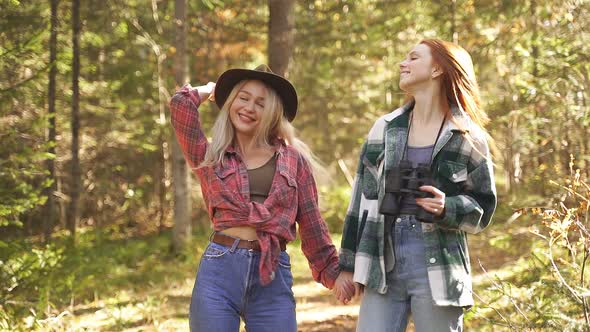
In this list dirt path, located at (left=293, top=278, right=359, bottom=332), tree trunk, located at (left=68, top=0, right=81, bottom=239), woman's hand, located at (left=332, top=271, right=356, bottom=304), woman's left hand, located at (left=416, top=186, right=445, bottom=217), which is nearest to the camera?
woman's left hand, located at (left=416, top=186, right=445, bottom=217)

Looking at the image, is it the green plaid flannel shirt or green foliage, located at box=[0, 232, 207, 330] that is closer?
the green plaid flannel shirt

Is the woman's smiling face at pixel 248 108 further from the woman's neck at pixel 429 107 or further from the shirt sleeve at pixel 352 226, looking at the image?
the woman's neck at pixel 429 107

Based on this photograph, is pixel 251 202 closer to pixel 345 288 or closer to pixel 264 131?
pixel 264 131

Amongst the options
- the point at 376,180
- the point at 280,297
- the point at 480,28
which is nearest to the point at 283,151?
the point at 376,180

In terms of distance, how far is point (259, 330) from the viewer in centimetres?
358

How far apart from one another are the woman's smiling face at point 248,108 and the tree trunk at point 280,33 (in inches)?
229

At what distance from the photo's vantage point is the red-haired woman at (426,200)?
3340 millimetres

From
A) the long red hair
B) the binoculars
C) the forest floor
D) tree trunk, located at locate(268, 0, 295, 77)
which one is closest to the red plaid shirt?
the binoculars

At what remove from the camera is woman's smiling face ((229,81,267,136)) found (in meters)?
3.89

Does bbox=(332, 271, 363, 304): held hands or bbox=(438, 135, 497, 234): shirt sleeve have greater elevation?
bbox=(438, 135, 497, 234): shirt sleeve

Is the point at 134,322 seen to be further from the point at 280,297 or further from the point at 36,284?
the point at 280,297

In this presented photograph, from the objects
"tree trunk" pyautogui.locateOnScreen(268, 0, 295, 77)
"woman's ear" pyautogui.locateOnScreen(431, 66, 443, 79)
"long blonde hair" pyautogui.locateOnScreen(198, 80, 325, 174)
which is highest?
"tree trunk" pyautogui.locateOnScreen(268, 0, 295, 77)

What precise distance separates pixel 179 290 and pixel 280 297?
221 inches

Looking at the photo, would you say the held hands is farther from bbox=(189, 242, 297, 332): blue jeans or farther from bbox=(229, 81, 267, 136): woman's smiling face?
bbox=(229, 81, 267, 136): woman's smiling face
